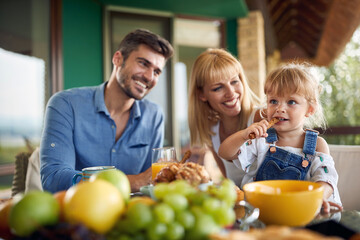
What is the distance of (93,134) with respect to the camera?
6.24ft

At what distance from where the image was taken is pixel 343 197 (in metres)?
1.53

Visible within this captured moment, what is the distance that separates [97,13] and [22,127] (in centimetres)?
198

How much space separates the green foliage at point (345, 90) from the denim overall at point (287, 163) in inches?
195

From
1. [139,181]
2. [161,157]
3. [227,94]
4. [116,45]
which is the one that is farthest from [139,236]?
[116,45]

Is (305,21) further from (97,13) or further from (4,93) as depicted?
(4,93)

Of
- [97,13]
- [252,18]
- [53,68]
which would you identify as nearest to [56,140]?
[53,68]

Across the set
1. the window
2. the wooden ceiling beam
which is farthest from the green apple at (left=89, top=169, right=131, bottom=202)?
the wooden ceiling beam

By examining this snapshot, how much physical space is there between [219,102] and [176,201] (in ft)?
4.60

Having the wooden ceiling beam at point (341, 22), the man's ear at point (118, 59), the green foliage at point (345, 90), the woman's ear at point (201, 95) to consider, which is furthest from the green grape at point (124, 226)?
A: the green foliage at point (345, 90)

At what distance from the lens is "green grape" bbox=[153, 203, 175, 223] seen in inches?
21.2

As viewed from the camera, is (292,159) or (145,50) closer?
(292,159)

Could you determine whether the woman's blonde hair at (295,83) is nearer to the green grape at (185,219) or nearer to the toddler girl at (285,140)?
the toddler girl at (285,140)

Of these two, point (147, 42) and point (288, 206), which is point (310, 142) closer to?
point (288, 206)

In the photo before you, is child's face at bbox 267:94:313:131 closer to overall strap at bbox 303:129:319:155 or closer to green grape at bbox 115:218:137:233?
overall strap at bbox 303:129:319:155
